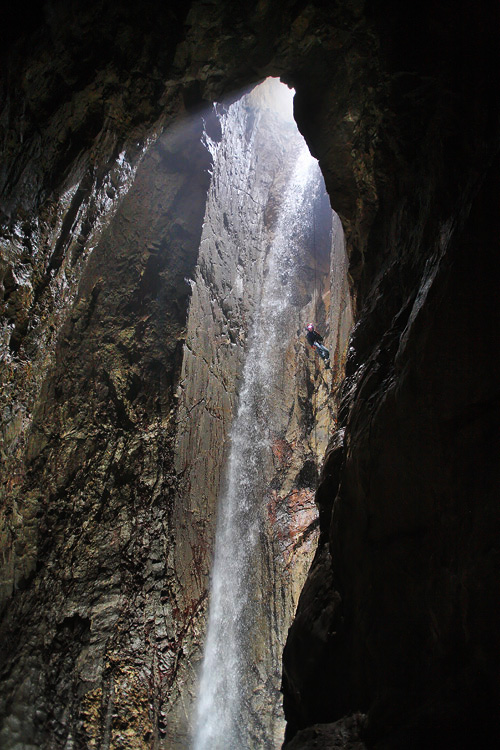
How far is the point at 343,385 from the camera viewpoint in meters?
5.11

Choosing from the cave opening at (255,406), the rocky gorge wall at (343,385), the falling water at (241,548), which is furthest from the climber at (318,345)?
the rocky gorge wall at (343,385)

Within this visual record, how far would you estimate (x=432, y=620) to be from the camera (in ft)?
8.38

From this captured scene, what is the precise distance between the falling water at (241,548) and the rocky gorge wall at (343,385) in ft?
4.55

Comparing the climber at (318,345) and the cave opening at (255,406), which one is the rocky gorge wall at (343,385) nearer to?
the cave opening at (255,406)

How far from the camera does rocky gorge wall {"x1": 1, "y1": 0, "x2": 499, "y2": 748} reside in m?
2.46

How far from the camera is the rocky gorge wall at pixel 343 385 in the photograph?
8.07ft

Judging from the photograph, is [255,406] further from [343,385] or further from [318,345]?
[343,385]

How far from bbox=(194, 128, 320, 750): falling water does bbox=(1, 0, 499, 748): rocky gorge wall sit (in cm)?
139

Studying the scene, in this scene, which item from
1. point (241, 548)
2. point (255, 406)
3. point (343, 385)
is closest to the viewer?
point (343, 385)

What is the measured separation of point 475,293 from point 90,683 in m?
5.15

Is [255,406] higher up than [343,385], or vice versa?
[255,406]

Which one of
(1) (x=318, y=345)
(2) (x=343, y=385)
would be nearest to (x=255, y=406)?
(1) (x=318, y=345)

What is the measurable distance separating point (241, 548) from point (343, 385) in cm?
424

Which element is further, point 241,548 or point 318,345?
point 318,345
